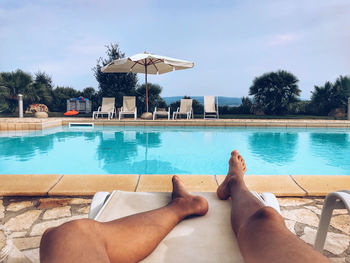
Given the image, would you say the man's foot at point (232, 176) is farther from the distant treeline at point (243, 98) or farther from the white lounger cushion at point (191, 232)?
the distant treeline at point (243, 98)

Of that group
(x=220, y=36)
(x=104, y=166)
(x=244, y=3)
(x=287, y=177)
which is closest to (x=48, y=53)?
(x=220, y=36)

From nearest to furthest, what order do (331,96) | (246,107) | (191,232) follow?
(191,232) < (331,96) < (246,107)

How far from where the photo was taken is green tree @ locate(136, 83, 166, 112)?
12393mm

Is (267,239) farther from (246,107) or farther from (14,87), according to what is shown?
(14,87)

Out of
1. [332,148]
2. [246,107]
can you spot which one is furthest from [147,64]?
[332,148]

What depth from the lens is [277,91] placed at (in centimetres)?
1268

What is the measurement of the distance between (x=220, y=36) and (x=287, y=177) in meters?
17.5

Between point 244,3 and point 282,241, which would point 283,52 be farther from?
point 282,241

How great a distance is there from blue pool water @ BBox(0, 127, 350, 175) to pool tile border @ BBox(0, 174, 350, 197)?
169cm

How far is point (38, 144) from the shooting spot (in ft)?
19.6

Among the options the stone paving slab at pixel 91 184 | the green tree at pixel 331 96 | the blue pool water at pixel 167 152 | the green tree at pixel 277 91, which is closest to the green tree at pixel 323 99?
the green tree at pixel 331 96

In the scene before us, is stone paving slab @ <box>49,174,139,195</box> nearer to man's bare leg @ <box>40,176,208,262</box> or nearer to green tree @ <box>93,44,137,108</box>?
man's bare leg @ <box>40,176,208,262</box>

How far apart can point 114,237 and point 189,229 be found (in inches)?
15.7

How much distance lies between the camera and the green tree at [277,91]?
1263 cm
